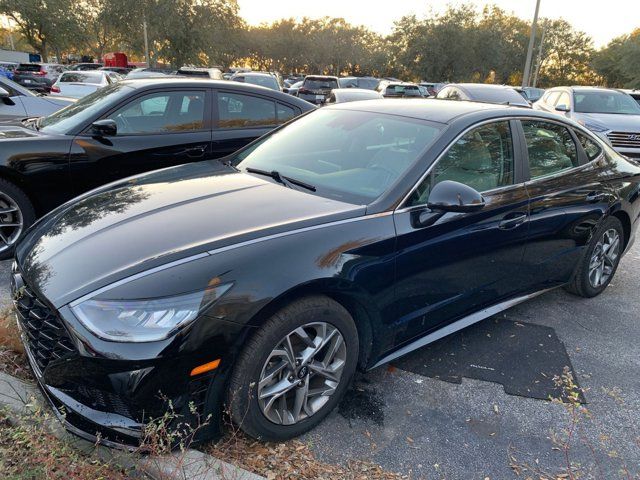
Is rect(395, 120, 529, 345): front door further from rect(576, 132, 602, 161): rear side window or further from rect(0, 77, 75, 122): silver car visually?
rect(0, 77, 75, 122): silver car

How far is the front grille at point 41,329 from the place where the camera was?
2.08 meters

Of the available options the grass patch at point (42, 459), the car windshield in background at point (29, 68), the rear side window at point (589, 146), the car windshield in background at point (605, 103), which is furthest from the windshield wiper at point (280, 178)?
the car windshield in background at point (29, 68)

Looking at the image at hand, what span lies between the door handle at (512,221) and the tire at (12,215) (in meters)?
3.84

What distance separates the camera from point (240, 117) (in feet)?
17.8

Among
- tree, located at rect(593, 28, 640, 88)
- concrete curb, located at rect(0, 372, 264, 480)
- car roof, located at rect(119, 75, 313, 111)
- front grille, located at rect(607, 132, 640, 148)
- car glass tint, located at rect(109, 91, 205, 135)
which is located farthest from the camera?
Result: tree, located at rect(593, 28, 640, 88)

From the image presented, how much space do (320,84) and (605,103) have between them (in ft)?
32.3

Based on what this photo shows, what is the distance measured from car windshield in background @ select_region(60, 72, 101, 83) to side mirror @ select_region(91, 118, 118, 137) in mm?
14199

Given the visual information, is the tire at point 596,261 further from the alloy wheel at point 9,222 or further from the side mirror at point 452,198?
the alloy wheel at point 9,222

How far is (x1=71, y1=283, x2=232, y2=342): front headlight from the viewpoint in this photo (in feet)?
6.46

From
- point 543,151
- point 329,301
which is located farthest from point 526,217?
point 329,301

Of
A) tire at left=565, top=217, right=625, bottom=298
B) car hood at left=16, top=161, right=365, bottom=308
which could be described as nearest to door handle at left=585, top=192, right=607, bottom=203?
tire at left=565, top=217, right=625, bottom=298

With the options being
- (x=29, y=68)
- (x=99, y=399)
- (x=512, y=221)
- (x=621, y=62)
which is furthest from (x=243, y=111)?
(x=621, y=62)

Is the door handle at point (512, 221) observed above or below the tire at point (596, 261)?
above

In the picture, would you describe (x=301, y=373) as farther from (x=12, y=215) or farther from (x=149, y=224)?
(x=12, y=215)
